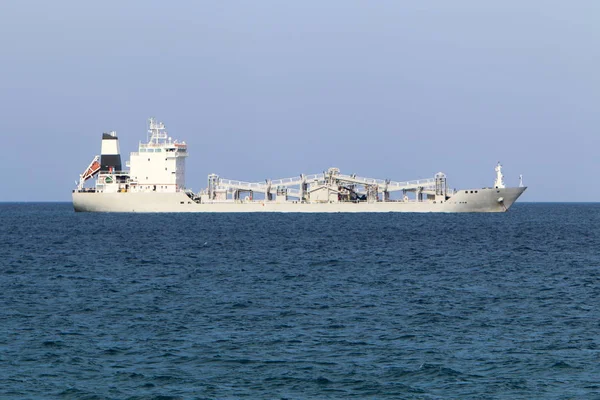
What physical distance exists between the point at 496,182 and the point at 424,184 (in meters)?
8.10

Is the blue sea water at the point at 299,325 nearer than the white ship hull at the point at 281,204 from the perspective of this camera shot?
Yes

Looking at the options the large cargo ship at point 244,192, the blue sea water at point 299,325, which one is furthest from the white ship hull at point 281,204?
the blue sea water at point 299,325

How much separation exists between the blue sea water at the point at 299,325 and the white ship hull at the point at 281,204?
53099 millimetres

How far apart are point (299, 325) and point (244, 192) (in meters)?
84.2

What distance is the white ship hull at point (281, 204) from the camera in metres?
102

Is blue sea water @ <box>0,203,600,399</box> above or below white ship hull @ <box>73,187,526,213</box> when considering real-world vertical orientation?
below

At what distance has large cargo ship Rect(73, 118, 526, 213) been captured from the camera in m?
103

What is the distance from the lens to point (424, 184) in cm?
10269

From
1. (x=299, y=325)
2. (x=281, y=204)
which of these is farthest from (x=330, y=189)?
(x=299, y=325)

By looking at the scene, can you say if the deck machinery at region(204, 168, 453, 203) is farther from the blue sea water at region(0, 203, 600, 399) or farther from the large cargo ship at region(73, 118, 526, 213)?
the blue sea water at region(0, 203, 600, 399)

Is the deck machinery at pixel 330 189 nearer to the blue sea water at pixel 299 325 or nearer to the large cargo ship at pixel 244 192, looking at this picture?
the large cargo ship at pixel 244 192

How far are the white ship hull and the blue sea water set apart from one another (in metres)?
53.1

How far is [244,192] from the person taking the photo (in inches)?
4318

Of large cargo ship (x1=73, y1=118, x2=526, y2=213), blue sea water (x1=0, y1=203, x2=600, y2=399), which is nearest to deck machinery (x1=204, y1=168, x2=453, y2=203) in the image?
large cargo ship (x1=73, y1=118, x2=526, y2=213)
